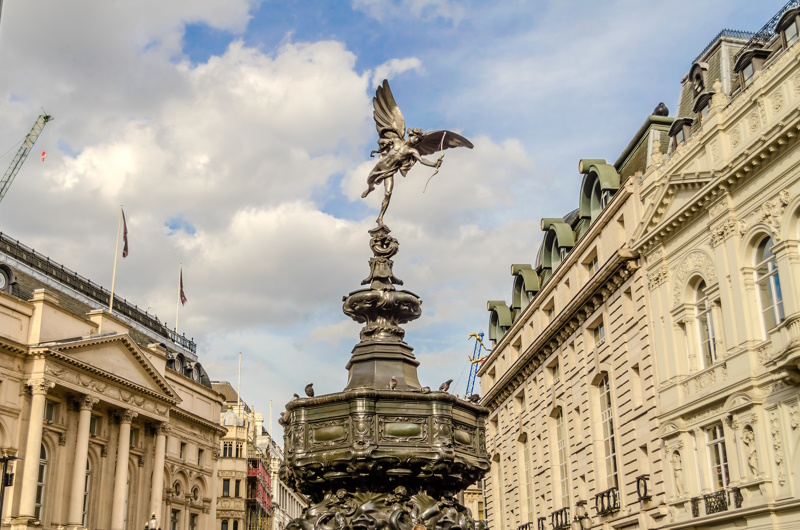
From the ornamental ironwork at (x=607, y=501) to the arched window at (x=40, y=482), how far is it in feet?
105

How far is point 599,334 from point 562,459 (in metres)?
9.25

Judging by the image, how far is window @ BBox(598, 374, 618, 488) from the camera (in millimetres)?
40938

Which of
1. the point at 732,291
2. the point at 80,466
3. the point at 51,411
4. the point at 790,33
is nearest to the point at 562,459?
the point at 732,291

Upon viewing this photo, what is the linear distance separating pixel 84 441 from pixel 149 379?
8.77m

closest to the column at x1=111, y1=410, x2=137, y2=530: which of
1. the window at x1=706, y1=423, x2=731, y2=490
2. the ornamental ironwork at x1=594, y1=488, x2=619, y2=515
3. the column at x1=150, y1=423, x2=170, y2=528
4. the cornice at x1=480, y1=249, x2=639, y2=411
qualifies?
the column at x1=150, y1=423, x2=170, y2=528

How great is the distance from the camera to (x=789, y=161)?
28.4 m

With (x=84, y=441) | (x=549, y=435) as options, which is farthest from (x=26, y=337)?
(x=549, y=435)

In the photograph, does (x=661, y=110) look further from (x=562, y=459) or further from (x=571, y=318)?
(x=562, y=459)

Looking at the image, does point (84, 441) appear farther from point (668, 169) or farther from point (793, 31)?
point (793, 31)

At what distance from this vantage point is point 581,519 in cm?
4378

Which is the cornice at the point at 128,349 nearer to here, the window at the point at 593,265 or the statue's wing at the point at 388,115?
the window at the point at 593,265

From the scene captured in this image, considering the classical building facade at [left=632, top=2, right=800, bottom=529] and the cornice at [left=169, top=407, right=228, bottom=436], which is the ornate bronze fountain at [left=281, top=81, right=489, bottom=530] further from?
the cornice at [left=169, top=407, right=228, bottom=436]

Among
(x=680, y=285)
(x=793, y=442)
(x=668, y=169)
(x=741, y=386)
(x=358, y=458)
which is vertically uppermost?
(x=668, y=169)

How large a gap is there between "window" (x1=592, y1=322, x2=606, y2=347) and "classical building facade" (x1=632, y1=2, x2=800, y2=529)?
6.45 meters
